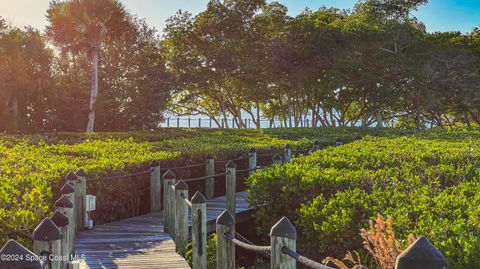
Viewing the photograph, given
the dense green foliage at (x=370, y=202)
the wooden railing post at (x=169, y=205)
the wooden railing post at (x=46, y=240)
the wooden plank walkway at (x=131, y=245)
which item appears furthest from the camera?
the wooden railing post at (x=169, y=205)

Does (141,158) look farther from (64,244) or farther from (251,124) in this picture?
(251,124)

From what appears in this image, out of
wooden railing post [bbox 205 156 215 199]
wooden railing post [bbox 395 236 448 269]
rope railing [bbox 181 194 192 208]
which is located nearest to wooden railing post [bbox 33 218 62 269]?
wooden railing post [bbox 395 236 448 269]


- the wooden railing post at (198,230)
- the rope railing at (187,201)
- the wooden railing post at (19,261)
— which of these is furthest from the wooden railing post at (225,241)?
the wooden railing post at (19,261)

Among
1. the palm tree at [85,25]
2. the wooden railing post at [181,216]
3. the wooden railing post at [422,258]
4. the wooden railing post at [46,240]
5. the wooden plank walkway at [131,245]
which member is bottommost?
the wooden plank walkway at [131,245]

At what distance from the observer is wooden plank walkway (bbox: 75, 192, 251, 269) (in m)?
6.81

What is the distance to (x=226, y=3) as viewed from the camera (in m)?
36.2

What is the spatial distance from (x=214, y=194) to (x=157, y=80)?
20314 mm

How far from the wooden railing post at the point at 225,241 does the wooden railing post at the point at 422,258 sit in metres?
2.86

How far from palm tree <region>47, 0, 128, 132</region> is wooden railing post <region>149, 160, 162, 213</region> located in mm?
19838

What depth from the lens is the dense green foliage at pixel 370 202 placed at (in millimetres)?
4344

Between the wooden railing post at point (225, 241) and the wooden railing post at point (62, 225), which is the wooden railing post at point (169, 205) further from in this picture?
the wooden railing post at point (62, 225)

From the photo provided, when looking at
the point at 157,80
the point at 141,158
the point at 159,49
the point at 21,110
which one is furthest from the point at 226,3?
the point at 141,158

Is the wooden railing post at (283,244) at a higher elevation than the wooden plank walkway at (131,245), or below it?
higher

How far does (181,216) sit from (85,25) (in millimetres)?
24735
